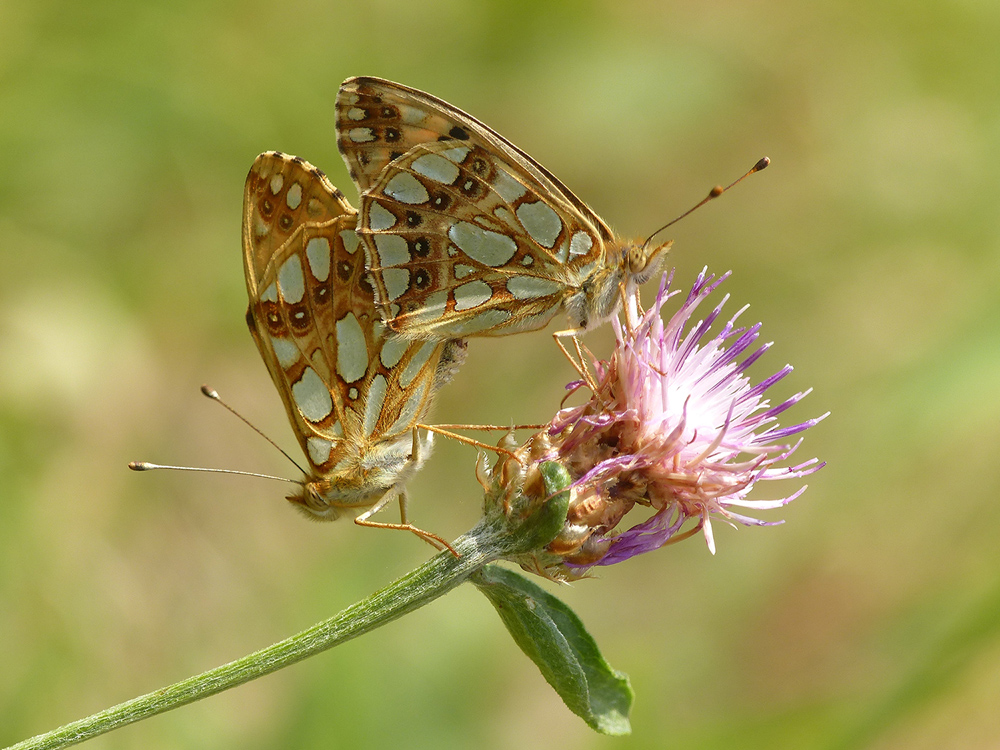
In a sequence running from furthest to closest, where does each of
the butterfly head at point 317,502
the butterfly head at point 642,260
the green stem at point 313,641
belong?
the butterfly head at point 642,260 → the butterfly head at point 317,502 → the green stem at point 313,641

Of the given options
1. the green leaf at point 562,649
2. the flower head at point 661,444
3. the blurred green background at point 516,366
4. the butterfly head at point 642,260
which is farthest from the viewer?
the blurred green background at point 516,366

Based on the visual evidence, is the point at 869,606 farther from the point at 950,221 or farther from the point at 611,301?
the point at 611,301

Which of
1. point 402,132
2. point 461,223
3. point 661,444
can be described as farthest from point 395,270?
point 661,444

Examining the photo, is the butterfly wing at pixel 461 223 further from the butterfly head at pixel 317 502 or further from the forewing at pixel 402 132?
the butterfly head at pixel 317 502

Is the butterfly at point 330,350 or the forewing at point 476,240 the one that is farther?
the forewing at point 476,240

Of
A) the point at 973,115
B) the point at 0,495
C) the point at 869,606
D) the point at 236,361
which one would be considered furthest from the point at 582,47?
the point at 0,495

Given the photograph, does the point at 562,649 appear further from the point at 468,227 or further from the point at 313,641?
the point at 468,227

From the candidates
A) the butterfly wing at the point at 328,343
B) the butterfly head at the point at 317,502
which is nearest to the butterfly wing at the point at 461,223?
the butterfly wing at the point at 328,343
